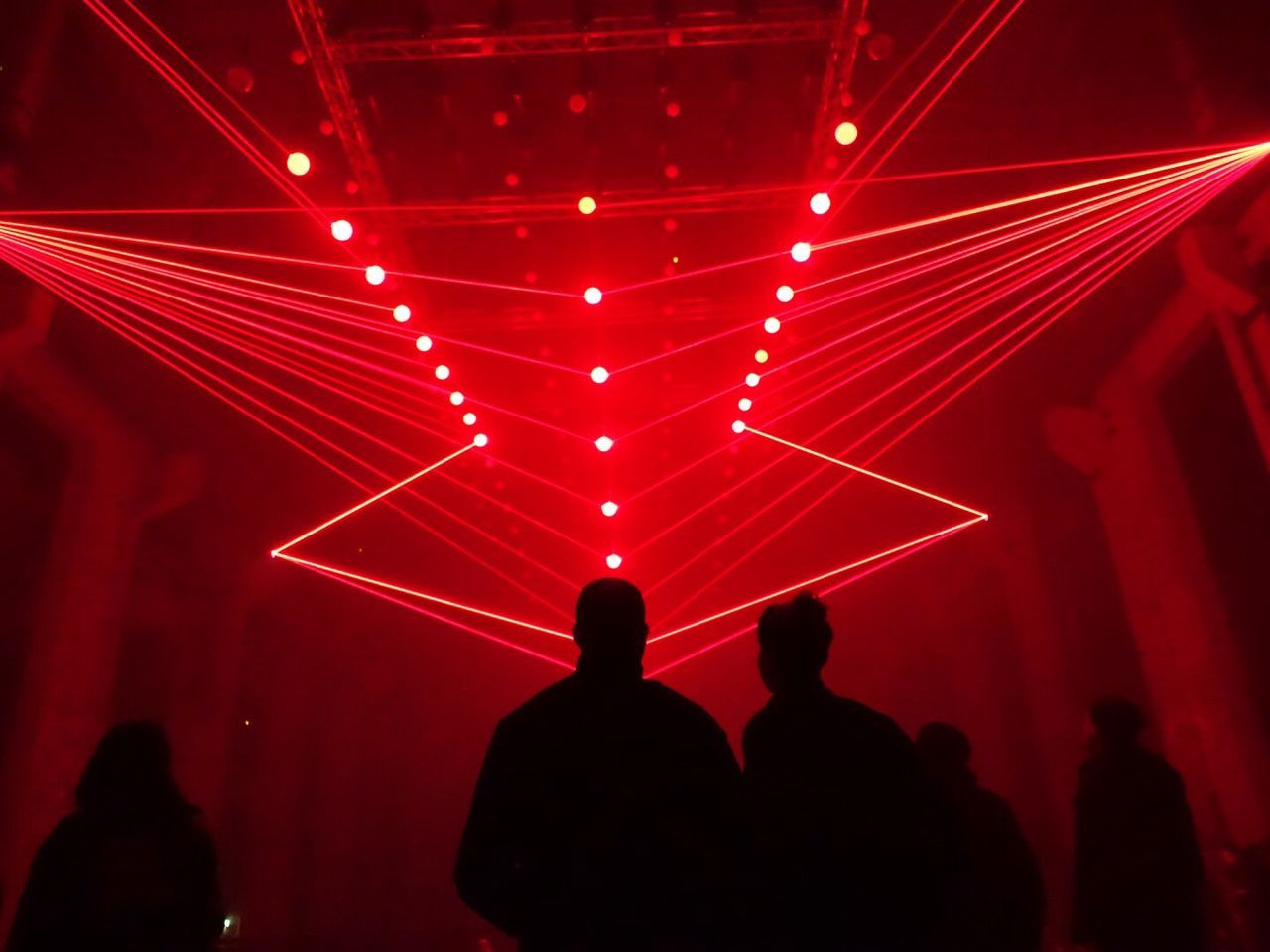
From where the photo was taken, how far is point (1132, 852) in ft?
11.1

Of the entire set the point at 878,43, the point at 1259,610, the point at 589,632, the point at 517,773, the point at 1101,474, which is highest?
the point at 878,43

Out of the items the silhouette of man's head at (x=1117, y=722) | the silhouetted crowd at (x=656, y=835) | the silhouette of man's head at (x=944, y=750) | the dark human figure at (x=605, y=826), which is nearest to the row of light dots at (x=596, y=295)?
the silhouette of man's head at (x=1117, y=722)

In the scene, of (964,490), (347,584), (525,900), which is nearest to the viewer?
(525,900)

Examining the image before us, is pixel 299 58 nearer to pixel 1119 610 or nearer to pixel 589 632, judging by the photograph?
pixel 589 632

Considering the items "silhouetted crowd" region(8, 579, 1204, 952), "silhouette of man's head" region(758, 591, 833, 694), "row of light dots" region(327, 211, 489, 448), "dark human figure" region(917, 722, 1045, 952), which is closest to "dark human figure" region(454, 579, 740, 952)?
"silhouetted crowd" region(8, 579, 1204, 952)

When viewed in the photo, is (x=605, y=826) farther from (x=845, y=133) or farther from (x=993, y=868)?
(x=845, y=133)

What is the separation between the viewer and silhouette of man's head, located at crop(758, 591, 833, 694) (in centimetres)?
232

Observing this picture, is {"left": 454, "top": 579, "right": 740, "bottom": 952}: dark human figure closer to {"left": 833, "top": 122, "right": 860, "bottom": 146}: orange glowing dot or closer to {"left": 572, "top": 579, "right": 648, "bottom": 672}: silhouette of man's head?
{"left": 572, "top": 579, "right": 648, "bottom": 672}: silhouette of man's head

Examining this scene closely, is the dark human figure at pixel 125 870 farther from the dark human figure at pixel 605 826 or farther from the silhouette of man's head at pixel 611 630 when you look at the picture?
the silhouette of man's head at pixel 611 630

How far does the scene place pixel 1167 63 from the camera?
6223mm

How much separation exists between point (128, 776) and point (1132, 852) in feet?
10.5

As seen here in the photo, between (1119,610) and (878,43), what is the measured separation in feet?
20.8

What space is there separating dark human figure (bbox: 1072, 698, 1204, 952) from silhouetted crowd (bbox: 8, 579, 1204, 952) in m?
1.08

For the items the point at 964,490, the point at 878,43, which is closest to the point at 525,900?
the point at 878,43
